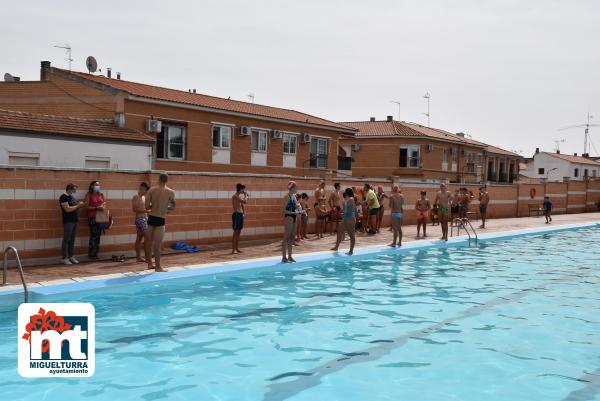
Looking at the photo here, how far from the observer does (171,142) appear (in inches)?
1069

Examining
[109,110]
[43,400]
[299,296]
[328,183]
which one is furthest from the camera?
[109,110]

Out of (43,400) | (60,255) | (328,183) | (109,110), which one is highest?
(109,110)

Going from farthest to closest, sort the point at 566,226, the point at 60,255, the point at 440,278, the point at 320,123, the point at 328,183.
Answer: the point at 320,123 < the point at 566,226 < the point at 328,183 < the point at 440,278 < the point at 60,255

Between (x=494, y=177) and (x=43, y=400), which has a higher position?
(x=494, y=177)

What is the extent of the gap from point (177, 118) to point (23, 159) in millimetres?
8760

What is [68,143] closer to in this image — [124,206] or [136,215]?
[124,206]

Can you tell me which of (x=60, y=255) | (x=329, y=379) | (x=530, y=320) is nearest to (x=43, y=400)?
(x=329, y=379)

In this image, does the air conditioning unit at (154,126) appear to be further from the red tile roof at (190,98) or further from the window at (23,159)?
the window at (23,159)

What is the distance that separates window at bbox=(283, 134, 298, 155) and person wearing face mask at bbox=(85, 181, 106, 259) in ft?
70.4

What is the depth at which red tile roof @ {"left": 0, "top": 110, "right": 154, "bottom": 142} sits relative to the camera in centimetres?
1968

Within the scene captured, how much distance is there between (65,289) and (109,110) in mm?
17097

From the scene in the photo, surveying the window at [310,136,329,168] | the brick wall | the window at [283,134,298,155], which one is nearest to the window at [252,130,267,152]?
the window at [283,134,298,155]

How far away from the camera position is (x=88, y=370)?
22.2 ft

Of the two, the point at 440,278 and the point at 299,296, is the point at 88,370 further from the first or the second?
the point at 440,278
